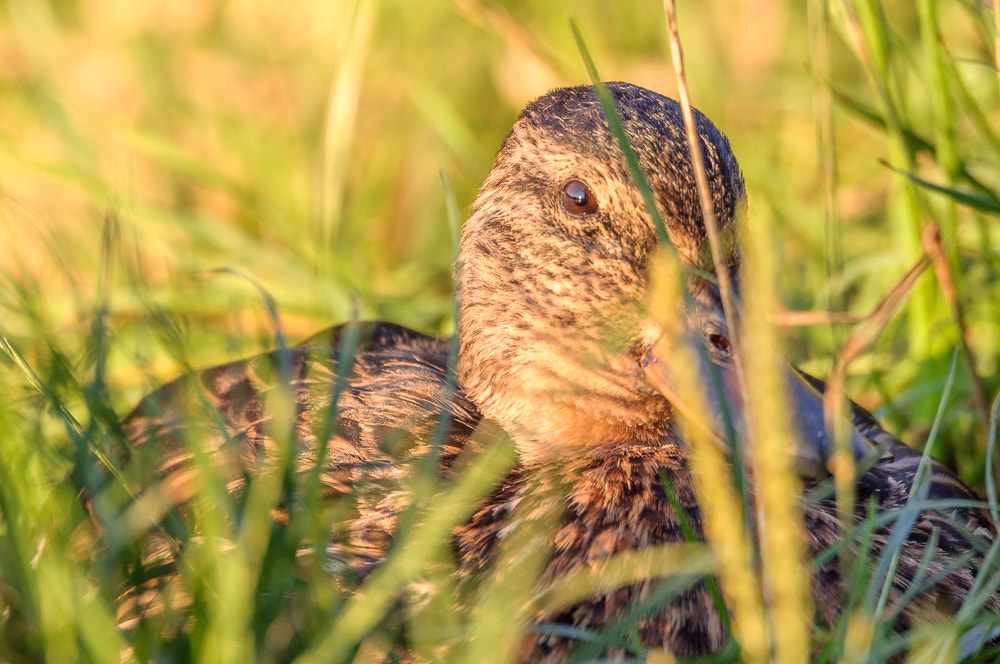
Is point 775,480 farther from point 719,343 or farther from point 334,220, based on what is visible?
point 334,220

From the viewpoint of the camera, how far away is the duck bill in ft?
6.59

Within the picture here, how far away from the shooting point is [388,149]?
468 cm

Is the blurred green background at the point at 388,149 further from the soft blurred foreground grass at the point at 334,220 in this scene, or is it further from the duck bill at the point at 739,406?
the duck bill at the point at 739,406

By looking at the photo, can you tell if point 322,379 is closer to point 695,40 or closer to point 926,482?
point 926,482

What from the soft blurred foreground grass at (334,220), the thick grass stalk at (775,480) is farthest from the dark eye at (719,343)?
the thick grass stalk at (775,480)

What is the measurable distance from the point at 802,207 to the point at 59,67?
3186mm

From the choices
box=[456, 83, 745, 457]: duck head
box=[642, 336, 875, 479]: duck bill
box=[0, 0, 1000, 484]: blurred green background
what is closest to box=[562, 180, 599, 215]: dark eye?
box=[456, 83, 745, 457]: duck head

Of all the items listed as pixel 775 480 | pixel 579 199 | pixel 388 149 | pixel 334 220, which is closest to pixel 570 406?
pixel 579 199

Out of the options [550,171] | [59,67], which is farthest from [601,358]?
[59,67]

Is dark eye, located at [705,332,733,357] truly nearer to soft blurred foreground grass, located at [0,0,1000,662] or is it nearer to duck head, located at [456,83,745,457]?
duck head, located at [456,83,745,457]

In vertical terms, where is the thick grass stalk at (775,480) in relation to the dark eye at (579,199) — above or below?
below

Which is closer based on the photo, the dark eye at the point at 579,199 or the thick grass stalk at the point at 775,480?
the thick grass stalk at the point at 775,480

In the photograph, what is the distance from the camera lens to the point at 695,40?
188 inches

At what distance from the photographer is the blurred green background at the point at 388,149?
2898 mm
